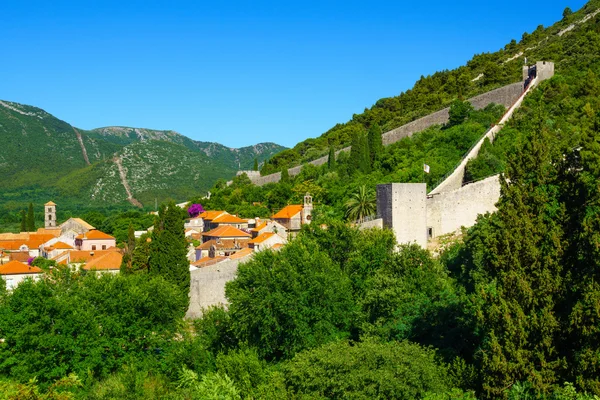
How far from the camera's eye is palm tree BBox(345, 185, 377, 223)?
127 ft

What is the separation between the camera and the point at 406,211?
2942 cm

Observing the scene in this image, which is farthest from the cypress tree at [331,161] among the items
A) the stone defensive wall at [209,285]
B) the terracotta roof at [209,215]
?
the stone defensive wall at [209,285]

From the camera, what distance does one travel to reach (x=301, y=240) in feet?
99.0

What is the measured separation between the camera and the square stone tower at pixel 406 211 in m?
29.2

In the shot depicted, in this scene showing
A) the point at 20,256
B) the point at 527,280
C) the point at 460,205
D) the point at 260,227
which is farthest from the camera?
the point at 20,256

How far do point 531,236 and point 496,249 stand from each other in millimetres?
825

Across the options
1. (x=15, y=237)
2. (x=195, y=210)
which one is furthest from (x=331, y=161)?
(x=15, y=237)

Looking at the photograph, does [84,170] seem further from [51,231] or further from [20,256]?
[20,256]

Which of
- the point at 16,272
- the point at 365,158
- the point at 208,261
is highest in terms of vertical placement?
the point at 365,158

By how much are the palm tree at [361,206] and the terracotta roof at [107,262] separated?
15.3 m

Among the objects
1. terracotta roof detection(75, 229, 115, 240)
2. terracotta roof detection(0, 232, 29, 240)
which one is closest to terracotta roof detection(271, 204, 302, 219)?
terracotta roof detection(75, 229, 115, 240)

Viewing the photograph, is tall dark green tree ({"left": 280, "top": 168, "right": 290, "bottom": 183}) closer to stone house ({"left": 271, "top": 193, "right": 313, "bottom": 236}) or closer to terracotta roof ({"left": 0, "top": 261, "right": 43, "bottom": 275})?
stone house ({"left": 271, "top": 193, "right": 313, "bottom": 236})

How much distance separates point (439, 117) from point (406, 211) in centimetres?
2742

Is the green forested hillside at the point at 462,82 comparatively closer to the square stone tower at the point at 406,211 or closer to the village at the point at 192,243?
the village at the point at 192,243
